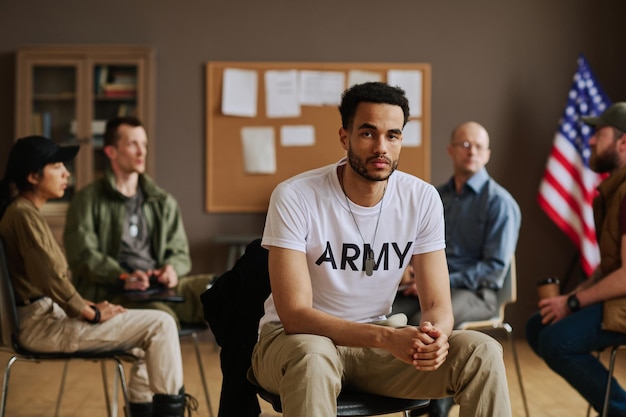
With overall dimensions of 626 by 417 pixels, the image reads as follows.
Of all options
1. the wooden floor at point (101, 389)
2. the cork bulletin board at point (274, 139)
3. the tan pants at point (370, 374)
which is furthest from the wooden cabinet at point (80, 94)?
the tan pants at point (370, 374)

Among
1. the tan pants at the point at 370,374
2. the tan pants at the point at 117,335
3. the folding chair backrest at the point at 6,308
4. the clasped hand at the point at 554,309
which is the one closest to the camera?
the tan pants at the point at 370,374

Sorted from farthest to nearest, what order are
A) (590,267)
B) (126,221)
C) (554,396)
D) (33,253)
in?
(590,267), (554,396), (126,221), (33,253)

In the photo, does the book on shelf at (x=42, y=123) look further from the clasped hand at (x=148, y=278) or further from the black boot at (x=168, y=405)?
the black boot at (x=168, y=405)

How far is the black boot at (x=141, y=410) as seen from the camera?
3500 mm

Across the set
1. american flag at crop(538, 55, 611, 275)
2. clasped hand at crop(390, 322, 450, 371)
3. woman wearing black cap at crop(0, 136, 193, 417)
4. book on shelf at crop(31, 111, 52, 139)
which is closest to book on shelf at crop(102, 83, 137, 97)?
book on shelf at crop(31, 111, 52, 139)

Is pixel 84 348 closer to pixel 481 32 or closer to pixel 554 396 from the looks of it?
pixel 554 396

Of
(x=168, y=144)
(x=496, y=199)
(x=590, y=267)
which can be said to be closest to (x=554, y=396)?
(x=496, y=199)

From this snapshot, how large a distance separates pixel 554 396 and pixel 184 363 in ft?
7.16

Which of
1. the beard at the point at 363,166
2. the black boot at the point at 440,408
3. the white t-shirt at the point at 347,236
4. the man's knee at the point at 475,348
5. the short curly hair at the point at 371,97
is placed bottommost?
the black boot at the point at 440,408

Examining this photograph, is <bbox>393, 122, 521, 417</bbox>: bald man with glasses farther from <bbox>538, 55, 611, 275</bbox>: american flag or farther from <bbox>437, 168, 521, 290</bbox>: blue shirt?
<bbox>538, 55, 611, 275</bbox>: american flag

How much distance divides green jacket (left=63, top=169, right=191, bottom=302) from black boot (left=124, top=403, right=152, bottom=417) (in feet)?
1.51

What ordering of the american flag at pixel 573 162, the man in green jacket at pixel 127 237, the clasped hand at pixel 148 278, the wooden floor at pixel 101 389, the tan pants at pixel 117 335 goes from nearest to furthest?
1. the tan pants at pixel 117 335
2. the clasped hand at pixel 148 278
3. the man in green jacket at pixel 127 237
4. the wooden floor at pixel 101 389
5. the american flag at pixel 573 162

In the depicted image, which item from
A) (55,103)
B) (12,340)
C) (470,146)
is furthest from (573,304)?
(55,103)

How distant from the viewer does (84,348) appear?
301 centimetres
